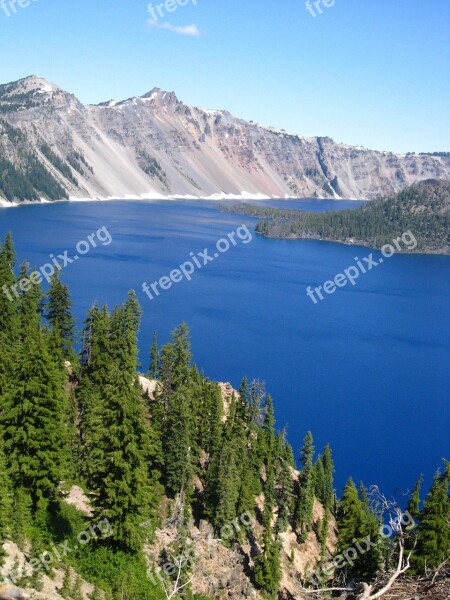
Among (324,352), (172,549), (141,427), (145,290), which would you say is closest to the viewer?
(141,427)

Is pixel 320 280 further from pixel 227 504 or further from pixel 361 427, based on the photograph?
pixel 227 504

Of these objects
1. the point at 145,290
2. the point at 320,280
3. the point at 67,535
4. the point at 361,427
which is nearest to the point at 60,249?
the point at 145,290

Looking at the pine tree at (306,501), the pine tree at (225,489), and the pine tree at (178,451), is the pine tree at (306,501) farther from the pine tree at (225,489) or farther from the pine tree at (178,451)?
the pine tree at (178,451)

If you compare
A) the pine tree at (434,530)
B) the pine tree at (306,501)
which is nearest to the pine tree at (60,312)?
the pine tree at (306,501)

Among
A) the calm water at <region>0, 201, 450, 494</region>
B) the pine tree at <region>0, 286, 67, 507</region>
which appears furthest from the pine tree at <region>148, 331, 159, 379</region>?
the pine tree at <region>0, 286, 67, 507</region>

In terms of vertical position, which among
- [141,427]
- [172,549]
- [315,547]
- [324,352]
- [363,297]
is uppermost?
[363,297]

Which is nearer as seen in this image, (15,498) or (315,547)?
(15,498)

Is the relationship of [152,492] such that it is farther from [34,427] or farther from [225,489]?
[34,427]
